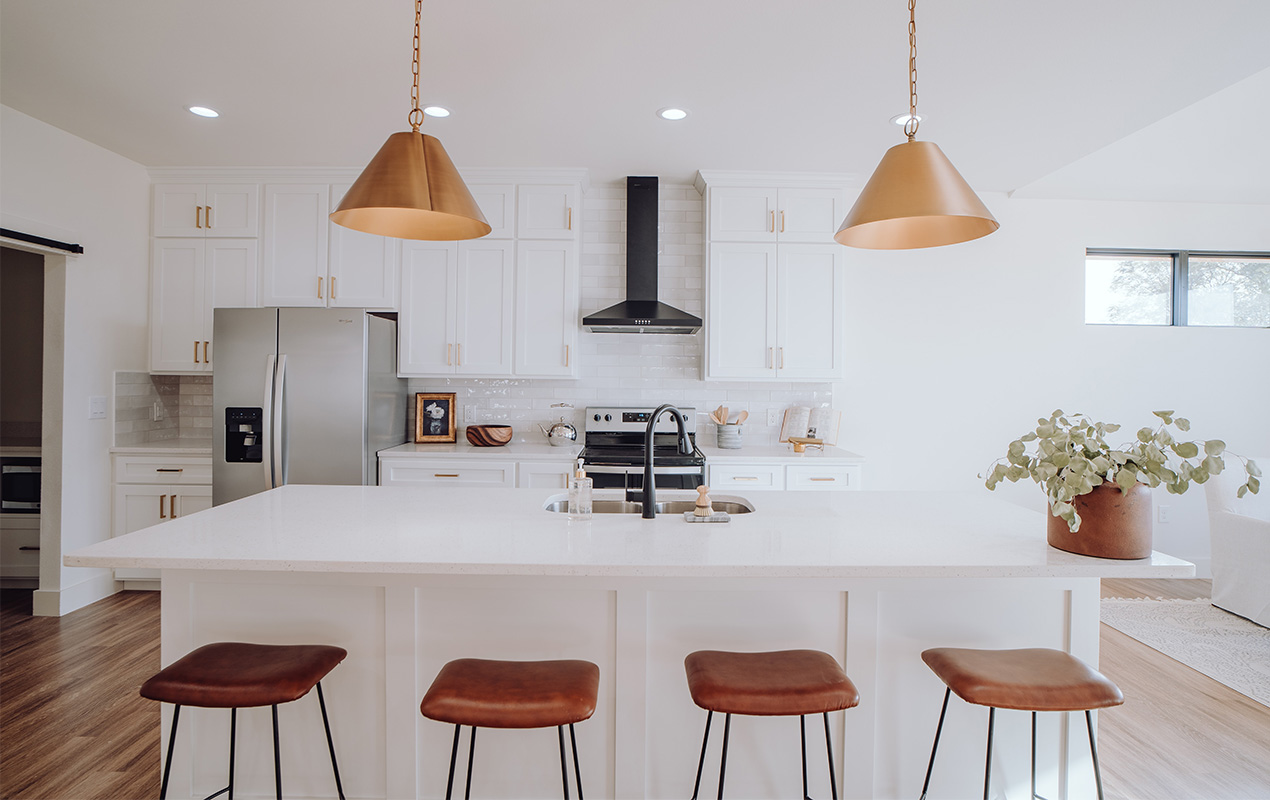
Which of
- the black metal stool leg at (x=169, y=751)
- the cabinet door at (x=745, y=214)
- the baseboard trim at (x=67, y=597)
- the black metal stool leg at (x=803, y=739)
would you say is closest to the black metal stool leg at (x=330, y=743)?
the black metal stool leg at (x=169, y=751)

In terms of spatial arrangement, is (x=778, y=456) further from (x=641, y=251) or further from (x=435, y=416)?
(x=435, y=416)

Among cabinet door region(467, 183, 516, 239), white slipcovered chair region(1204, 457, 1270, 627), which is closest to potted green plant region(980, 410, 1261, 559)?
white slipcovered chair region(1204, 457, 1270, 627)

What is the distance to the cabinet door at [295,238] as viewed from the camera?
13.1 feet

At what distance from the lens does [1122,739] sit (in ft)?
7.74

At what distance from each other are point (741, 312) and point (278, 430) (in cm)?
278

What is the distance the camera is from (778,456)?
3750 mm

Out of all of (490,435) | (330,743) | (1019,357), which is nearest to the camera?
(330,743)

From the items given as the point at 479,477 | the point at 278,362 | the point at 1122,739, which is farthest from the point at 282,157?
the point at 1122,739

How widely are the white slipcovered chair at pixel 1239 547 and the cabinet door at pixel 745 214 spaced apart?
2956mm

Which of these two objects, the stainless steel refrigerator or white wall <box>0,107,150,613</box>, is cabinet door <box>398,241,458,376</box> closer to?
the stainless steel refrigerator

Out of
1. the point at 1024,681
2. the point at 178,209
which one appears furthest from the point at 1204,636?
the point at 178,209

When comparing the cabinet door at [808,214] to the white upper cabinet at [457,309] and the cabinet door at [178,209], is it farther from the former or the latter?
the cabinet door at [178,209]

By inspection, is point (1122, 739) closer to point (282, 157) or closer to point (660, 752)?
point (660, 752)

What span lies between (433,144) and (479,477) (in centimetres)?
232
